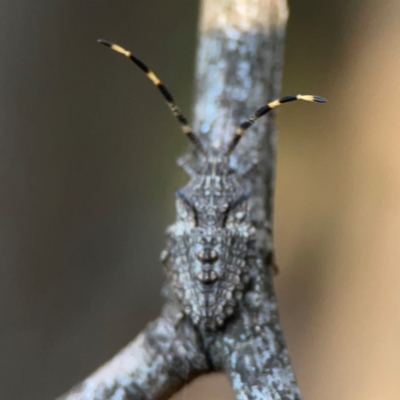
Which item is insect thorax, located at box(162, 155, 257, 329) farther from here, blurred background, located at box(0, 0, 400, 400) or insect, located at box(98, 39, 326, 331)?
blurred background, located at box(0, 0, 400, 400)

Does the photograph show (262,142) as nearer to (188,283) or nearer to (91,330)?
(188,283)

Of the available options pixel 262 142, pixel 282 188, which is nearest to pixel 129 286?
pixel 282 188

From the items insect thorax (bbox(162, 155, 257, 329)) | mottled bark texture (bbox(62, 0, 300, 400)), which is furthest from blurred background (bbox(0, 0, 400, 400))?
insect thorax (bbox(162, 155, 257, 329))

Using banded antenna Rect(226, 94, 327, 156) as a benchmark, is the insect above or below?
below

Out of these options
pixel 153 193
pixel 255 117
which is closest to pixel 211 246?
pixel 255 117

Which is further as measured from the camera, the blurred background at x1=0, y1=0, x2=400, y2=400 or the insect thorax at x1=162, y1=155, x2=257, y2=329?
the blurred background at x1=0, y1=0, x2=400, y2=400

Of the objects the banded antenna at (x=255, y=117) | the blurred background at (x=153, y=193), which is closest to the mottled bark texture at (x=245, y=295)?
the banded antenna at (x=255, y=117)
